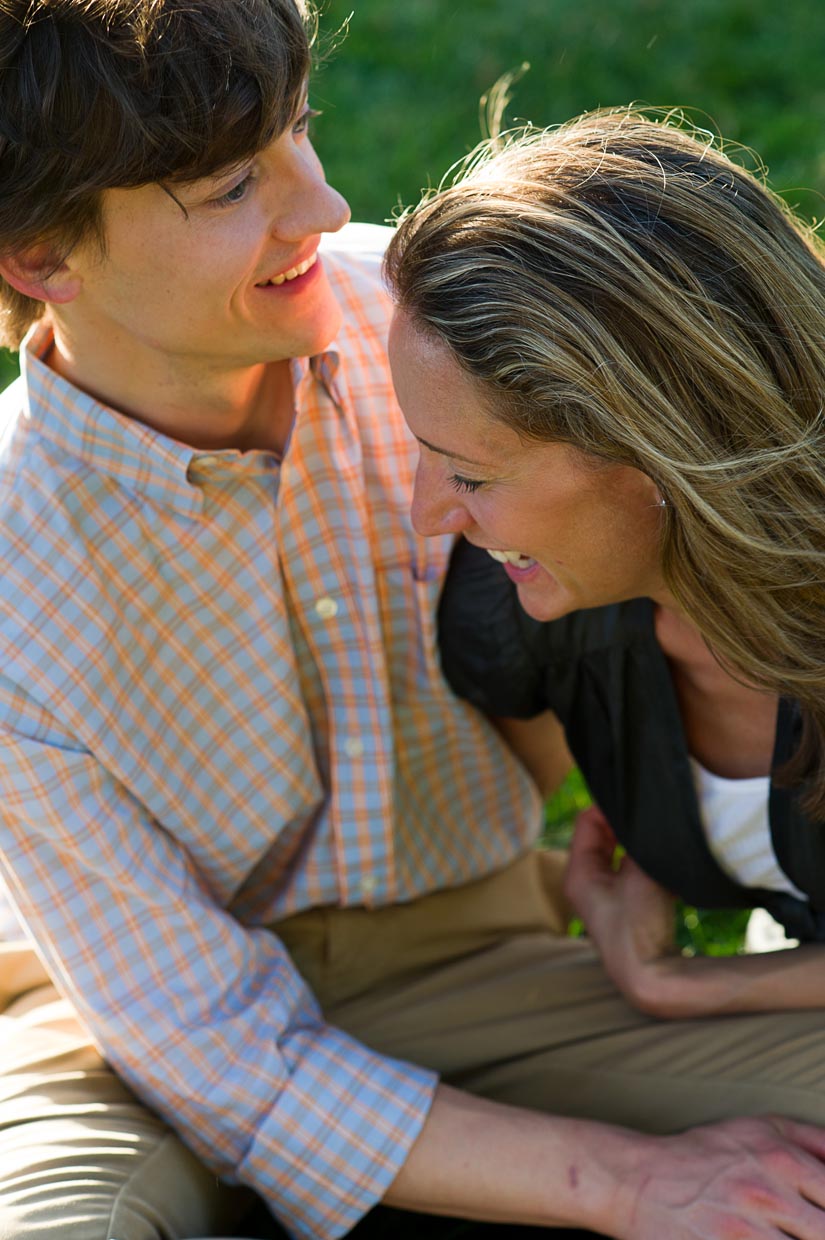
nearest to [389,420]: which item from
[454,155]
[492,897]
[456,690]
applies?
[456,690]

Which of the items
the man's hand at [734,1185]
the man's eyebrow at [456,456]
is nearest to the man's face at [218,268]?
the man's eyebrow at [456,456]

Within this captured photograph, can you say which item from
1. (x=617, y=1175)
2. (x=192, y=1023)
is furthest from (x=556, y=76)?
(x=617, y=1175)

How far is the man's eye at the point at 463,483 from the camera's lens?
7.14 feet

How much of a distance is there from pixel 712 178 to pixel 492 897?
1.49 meters

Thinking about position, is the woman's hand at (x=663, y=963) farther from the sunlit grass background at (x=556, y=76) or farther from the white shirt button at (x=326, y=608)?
the sunlit grass background at (x=556, y=76)

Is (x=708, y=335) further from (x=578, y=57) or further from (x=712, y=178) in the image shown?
(x=578, y=57)

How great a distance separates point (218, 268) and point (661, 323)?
0.74 metres

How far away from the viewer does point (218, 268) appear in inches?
91.8

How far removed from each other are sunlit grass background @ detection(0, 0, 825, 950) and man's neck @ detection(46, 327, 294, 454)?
2454 mm

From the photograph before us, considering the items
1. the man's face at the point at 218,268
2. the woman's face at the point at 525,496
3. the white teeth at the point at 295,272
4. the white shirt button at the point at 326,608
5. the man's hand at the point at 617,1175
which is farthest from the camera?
the white shirt button at the point at 326,608

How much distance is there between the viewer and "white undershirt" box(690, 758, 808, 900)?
247 cm

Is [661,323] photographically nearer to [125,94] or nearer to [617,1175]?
[125,94]

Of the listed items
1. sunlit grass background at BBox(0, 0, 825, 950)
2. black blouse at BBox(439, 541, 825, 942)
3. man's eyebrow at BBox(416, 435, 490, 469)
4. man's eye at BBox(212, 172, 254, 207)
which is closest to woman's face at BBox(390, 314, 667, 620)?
man's eyebrow at BBox(416, 435, 490, 469)

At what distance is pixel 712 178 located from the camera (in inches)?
81.4
